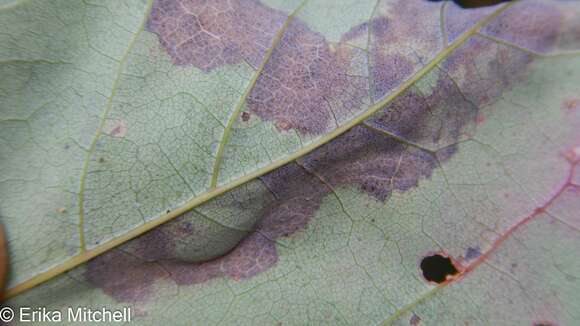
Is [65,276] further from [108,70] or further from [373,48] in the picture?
[373,48]

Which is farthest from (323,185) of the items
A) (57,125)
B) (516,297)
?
(57,125)

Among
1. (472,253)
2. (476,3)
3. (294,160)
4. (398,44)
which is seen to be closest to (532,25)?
(476,3)

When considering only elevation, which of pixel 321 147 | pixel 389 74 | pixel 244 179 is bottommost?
pixel 244 179

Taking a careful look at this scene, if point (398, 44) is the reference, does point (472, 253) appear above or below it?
below

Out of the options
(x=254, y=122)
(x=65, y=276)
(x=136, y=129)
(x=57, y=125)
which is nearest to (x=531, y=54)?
(x=254, y=122)

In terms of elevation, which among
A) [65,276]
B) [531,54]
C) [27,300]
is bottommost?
[27,300]

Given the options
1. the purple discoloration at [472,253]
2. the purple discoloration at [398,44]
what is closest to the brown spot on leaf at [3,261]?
the purple discoloration at [398,44]

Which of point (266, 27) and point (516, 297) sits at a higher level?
point (266, 27)

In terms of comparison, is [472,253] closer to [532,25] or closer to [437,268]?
[437,268]
